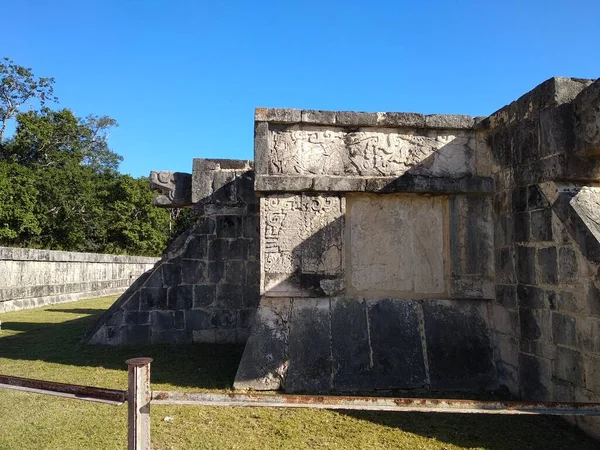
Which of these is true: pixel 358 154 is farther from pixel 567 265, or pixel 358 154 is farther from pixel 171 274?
pixel 171 274

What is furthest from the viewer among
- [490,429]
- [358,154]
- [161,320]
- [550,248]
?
[161,320]

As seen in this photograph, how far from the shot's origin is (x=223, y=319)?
6.74 metres

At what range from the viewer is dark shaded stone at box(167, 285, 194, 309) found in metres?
6.70

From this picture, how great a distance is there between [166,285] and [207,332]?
936mm

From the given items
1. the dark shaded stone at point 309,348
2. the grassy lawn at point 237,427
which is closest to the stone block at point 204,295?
the grassy lawn at point 237,427

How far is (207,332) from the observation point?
671cm

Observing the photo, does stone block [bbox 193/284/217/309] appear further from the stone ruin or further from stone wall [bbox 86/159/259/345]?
the stone ruin

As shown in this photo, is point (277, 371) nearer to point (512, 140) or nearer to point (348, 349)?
point (348, 349)

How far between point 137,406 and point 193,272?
15.1ft

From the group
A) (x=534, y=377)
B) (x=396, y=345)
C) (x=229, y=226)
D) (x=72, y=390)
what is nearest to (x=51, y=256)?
(x=229, y=226)

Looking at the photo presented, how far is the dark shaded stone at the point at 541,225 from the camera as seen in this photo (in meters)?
3.86

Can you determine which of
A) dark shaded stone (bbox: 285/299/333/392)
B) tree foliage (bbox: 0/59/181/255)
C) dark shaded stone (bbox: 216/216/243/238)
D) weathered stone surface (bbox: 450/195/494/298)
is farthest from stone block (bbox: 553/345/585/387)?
tree foliage (bbox: 0/59/181/255)

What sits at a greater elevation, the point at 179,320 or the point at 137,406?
the point at 137,406

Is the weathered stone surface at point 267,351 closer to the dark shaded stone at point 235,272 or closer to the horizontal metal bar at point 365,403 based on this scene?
the horizontal metal bar at point 365,403
